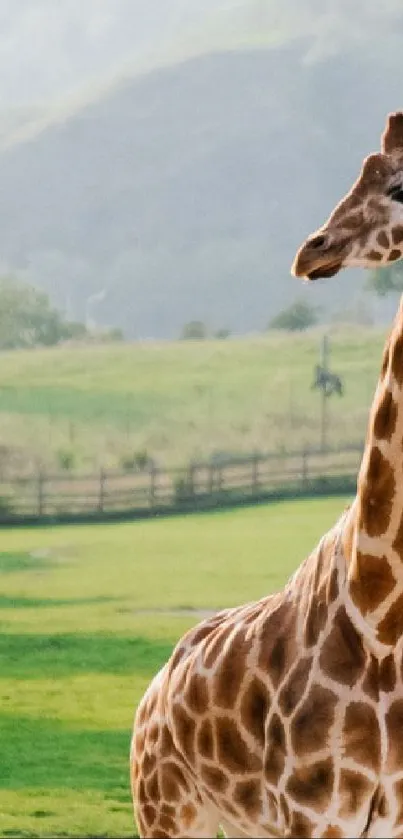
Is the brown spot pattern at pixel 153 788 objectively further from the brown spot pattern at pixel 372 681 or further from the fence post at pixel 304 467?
the fence post at pixel 304 467

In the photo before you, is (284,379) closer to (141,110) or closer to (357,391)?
(357,391)

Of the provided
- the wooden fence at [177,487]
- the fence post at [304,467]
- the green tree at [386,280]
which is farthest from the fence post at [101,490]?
the green tree at [386,280]

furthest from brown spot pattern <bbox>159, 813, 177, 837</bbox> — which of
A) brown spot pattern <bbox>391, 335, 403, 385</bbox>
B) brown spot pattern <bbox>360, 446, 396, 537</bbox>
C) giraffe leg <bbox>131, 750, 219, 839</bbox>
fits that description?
brown spot pattern <bbox>391, 335, 403, 385</bbox>

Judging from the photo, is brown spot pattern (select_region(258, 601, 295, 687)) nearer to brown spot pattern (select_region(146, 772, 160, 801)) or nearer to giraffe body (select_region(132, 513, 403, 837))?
giraffe body (select_region(132, 513, 403, 837))

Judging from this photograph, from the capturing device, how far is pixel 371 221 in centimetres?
107

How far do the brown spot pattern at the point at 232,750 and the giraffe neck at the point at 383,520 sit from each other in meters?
0.16

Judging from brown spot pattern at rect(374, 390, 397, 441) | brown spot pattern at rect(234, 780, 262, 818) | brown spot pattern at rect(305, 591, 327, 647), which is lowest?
brown spot pattern at rect(234, 780, 262, 818)

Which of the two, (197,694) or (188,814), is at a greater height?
(197,694)

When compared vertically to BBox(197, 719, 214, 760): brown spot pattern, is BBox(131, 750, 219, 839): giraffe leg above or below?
below

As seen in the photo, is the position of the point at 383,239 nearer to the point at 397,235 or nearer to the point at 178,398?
the point at 397,235

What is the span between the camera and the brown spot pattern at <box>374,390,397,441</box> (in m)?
1.12

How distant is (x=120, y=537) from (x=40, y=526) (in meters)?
0.14

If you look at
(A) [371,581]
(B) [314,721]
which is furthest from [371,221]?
(B) [314,721]

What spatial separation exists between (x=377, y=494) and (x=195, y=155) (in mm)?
1330
